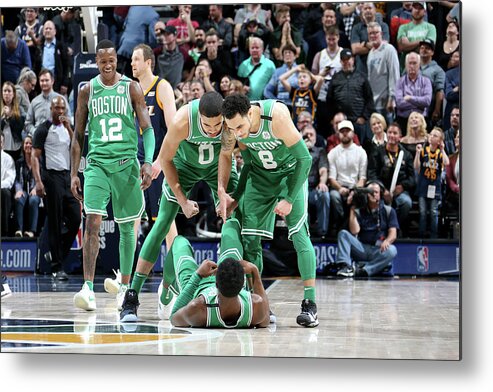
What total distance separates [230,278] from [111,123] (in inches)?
54.7

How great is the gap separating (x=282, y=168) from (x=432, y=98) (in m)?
1.32

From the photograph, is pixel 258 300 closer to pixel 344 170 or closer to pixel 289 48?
pixel 344 170

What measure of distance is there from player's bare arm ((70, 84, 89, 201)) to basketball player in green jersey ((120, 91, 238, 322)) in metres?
0.60

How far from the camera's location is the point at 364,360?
15.3 feet

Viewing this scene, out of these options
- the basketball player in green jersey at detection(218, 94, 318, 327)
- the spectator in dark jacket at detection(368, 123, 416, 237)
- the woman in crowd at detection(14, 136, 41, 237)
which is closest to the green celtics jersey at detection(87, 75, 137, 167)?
the woman in crowd at detection(14, 136, 41, 237)

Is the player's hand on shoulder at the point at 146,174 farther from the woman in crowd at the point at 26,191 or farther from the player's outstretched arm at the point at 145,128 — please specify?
the woman in crowd at the point at 26,191

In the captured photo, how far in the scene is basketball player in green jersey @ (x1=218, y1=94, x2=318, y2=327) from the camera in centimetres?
516

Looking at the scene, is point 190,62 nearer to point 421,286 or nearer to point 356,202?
point 356,202

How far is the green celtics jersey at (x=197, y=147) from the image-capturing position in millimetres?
5293

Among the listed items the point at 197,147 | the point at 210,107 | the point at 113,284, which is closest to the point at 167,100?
the point at 197,147

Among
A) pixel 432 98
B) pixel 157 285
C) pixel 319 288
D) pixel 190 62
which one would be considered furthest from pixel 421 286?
pixel 190 62

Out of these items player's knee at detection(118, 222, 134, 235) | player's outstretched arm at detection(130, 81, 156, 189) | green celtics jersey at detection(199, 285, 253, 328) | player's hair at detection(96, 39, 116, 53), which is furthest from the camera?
player's knee at detection(118, 222, 134, 235)

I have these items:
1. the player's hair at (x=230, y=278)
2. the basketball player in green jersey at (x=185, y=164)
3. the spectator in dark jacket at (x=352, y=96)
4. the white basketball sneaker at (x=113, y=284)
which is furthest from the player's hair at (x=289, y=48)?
the player's hair at (x=230, y=278)

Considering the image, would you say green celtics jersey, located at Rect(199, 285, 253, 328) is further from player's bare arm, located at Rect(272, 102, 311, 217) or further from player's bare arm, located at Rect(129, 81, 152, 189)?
player's bare arm, located at Rect(129, 81, 152, 189)
